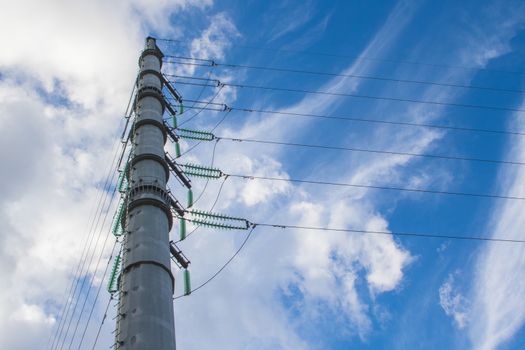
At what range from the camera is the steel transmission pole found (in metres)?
17.6

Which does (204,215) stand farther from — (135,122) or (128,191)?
(135,122)

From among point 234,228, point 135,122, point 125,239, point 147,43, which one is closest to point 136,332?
point 125,239

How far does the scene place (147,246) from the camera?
814 inches

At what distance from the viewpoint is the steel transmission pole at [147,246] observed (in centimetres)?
1758

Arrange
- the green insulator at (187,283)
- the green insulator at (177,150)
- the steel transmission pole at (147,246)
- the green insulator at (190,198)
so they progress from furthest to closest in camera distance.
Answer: the green insulator at (177,150), the green insulator at (190,198), the green insulator at (187,283), the steel transmission pole at (147,246)

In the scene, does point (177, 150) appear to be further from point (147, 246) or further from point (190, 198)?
point (147, 246)

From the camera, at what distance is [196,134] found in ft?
112

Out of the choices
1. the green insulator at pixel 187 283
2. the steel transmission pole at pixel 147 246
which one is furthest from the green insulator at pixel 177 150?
the green insulator at pixel 187 283

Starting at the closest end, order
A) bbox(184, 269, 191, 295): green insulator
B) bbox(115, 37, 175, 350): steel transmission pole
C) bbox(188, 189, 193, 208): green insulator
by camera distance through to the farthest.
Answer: bbox(115, 37, 175, 350): steel transmission pole
bbox(184, 269, 191, 295): green insulator
bbox(188, 189, 193, 208): green insulator

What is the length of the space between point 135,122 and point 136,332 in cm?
1442

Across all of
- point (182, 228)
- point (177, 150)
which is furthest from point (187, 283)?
point (177, 150)

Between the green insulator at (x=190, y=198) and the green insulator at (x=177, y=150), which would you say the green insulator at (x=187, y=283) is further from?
the green insulator at (x=177, y=150)

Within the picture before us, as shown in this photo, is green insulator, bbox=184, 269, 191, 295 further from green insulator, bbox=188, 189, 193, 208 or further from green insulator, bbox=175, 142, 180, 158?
green insulator, bbox=175, 142, 180, 158

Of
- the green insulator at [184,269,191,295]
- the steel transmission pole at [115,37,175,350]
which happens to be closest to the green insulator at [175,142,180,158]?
the steel transmission pole at [115,37,175,350]
